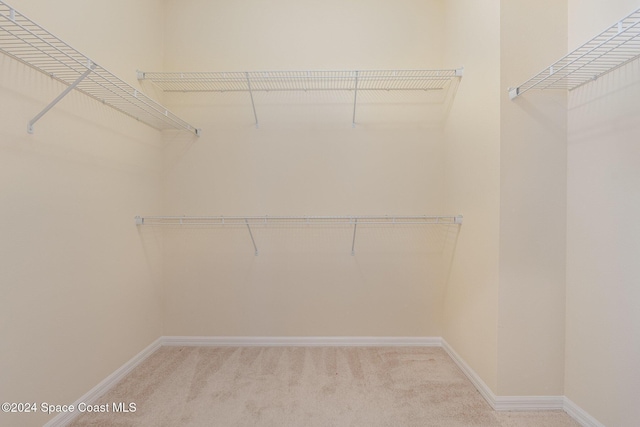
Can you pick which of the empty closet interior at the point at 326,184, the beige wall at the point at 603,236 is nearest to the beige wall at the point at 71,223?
the empty closet interior at the point at 326,184

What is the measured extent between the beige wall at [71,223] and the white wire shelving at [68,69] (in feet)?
0.17

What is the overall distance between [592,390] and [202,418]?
1.94m

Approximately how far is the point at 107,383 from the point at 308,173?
1.86m

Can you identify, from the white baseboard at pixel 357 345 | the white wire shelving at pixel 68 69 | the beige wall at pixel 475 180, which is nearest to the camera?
the white wire shelving at pixel 68 69

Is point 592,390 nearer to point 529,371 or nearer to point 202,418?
point 529,371

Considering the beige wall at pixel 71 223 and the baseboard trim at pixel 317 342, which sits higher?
the beige wall at pixel 71 223

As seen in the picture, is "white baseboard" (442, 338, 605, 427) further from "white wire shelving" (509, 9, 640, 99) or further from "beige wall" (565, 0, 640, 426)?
"white wire shelving" (509, 9, 640, 99)

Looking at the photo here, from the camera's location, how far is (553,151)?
165 cm

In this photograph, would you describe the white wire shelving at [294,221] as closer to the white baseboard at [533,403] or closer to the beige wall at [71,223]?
the beige wall at [71,223]

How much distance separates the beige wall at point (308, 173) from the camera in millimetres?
2445

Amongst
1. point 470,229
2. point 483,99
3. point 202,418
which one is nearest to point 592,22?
point 483,99

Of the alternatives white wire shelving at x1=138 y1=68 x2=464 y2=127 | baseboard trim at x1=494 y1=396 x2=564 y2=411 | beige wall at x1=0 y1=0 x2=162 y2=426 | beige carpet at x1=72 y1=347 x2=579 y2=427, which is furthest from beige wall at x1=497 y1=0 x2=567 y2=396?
beige wall at x1=0 y1=0 x2=162 y2=426

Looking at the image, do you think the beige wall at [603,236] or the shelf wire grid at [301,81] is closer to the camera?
the beige wall at [603,236]

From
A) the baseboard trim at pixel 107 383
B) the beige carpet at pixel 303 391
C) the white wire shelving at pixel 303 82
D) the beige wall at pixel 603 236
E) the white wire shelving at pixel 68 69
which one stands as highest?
the white wire shelving at pixel 303 82
